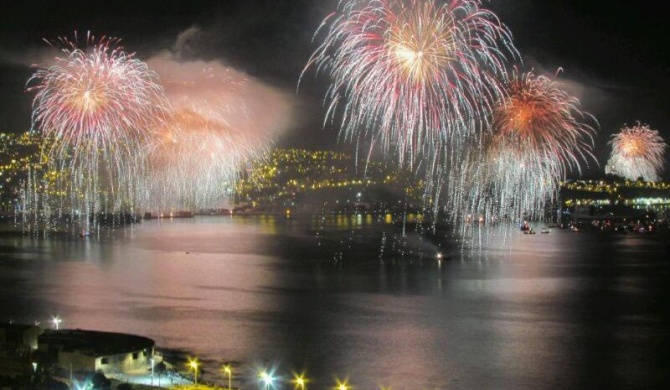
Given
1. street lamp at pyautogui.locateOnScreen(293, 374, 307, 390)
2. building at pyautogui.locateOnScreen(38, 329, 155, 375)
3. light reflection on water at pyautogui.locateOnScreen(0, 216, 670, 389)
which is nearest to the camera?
building at pyautogui.locateOnScreen(38, 329, 155, 375)

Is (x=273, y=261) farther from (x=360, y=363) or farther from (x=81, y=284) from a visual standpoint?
(x=360, y=363)

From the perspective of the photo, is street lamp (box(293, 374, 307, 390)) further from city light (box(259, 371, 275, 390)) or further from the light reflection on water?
city light (box(259, 371, 275, 390))

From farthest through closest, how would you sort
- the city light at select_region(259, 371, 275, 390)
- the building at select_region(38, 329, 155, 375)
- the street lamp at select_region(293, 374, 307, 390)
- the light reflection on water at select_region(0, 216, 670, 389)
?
the light reflection on water at select_region(0, 216, 670, 389), the street lamp at select_region(293, 374, 307, 390), the city light at select_region(259, 371, 275, 390), the building at select_region(38, 329, 155, 375)

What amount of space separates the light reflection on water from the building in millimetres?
1202

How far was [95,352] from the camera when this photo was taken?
26.8 ft

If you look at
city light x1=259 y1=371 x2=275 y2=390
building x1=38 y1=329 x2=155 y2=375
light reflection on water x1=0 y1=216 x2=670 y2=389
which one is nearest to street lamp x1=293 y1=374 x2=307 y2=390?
light reflection on water x1=0 y1=216 x2=670 y2=389

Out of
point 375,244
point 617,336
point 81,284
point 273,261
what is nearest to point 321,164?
point 375,244

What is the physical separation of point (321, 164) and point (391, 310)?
210 feet

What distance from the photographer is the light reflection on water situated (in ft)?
33.6

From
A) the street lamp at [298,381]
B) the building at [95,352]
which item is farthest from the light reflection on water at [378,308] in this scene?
the building at [95,352]

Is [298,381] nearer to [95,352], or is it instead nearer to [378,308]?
[95,352]

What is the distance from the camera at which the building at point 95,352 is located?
805cm

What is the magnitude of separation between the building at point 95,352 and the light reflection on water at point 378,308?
1.20m

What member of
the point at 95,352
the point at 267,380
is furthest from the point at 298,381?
the point at 95,352
